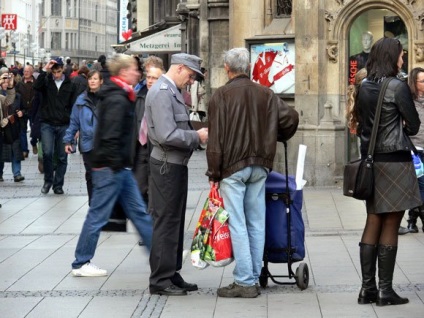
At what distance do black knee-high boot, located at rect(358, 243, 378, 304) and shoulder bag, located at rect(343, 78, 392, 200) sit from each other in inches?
15.2

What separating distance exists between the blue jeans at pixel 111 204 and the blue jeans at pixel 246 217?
1.06m

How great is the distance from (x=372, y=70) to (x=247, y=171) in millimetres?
1174

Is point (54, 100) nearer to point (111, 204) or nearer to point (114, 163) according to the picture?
point (111, 204)

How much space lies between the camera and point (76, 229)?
14.7 meters

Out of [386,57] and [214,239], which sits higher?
[386,57]

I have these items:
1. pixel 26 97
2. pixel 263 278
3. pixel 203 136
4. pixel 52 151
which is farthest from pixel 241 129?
pixel 26 97

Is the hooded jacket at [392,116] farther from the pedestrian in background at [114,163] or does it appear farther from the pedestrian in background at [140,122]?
the pedestrian in background at [140,122]

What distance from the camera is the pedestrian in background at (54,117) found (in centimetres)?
1894

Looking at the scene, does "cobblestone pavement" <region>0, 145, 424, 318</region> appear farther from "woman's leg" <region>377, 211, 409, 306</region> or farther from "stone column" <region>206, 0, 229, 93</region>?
"stone column" <region>206, 0, 229, 93</region>

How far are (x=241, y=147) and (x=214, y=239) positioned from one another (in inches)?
27.8

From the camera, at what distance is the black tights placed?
972 cm

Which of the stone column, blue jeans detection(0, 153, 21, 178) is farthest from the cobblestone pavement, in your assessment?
the stone column

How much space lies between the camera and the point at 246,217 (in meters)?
10.2

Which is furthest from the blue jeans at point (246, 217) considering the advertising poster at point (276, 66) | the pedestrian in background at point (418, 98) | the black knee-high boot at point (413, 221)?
the advertising poster at point (276, 66)
